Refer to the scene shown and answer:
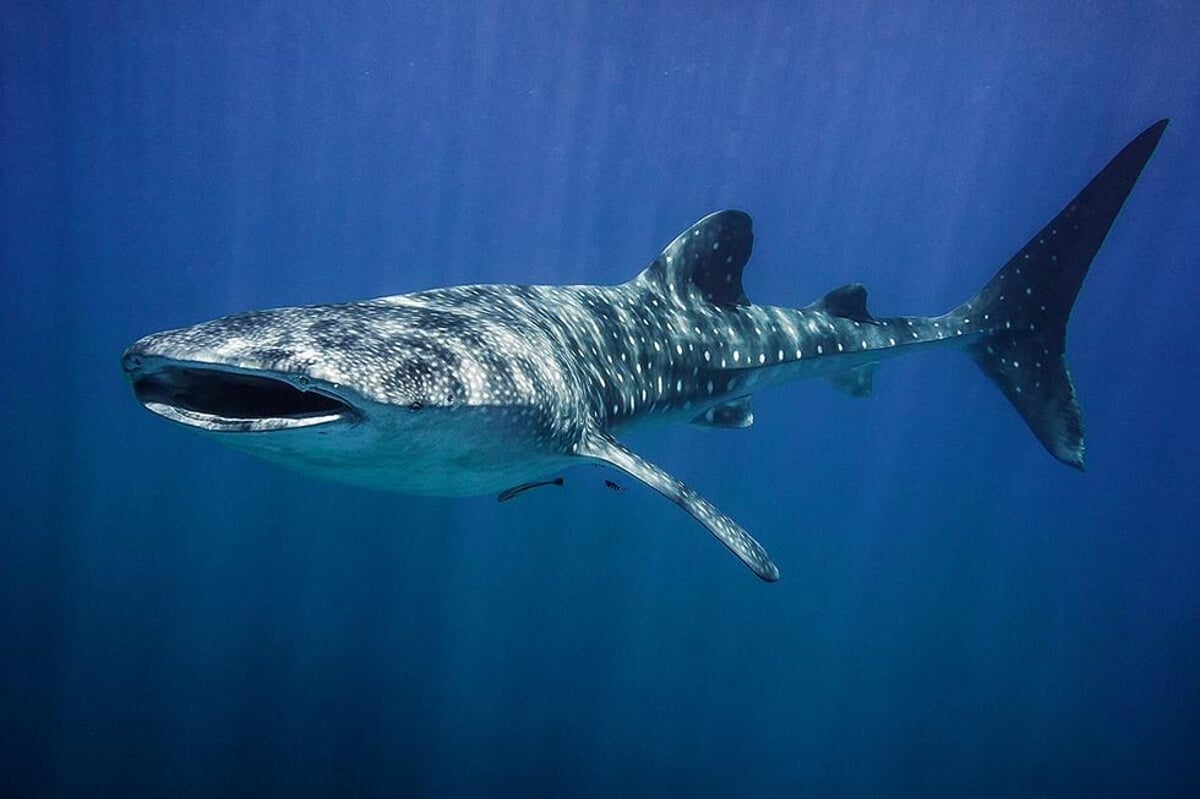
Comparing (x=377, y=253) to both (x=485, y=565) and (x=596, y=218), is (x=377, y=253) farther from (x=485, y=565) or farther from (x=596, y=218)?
(x=485, y=565)

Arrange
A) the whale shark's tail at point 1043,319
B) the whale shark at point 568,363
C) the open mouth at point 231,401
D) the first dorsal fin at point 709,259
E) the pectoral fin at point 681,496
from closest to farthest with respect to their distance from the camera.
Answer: the open mouth at point 231,401 < the whale shark at point 568,363 < the pectoral fin at point 681,496 < the first dorsal fin at point 709,259 < the whale shark's tail at point 1043,319

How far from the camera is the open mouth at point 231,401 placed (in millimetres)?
2439

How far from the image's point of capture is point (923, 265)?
4656 cm

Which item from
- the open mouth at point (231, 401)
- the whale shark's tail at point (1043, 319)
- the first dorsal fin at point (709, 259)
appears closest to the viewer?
the open mouth at point (231, 401)

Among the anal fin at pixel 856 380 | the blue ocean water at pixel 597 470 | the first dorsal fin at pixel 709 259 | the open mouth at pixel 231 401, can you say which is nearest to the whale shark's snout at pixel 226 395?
the open mouth at pixel 231 401

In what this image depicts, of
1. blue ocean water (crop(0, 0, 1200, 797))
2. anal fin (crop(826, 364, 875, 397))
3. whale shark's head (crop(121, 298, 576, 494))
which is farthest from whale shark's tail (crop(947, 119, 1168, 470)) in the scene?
blue ocean water (crop(0, 0, 1200, 797))

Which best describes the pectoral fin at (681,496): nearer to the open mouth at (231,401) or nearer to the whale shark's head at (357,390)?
the whale shark's head at (357,390)

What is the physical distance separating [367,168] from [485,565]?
103ft

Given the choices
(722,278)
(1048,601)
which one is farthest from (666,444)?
(722,278)

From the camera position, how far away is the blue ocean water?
12.1 meters

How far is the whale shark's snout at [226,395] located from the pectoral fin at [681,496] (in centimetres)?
163

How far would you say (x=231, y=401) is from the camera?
3.06 meters

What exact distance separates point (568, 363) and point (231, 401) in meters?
1.89

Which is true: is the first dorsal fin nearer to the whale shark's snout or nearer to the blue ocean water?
the whale shark's snout
